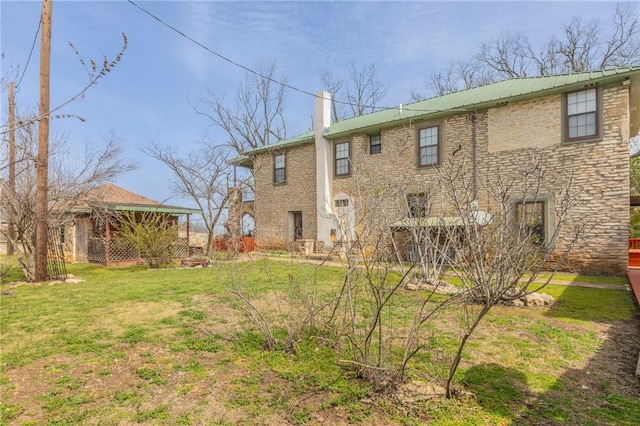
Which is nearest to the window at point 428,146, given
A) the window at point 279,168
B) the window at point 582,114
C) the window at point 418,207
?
the window at point 582,114

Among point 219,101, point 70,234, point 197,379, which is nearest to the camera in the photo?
point 197,379

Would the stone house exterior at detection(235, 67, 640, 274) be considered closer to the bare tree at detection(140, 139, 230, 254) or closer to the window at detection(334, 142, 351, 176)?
the window at detection(334, 142, 351, 176)

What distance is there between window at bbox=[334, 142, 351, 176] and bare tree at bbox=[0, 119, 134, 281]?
28.9ft

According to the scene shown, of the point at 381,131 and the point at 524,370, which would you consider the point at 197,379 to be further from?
the point at 381,131

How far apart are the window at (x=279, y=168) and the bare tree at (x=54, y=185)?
8000 millimetres

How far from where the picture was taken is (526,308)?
6.48 m

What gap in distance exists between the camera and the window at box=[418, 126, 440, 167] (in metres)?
13.6

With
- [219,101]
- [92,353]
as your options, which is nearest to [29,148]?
[92,353]

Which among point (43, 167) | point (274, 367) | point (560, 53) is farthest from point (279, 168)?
point (560, 53)

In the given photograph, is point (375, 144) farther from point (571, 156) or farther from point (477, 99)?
point (571, 156)

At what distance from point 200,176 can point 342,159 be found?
685 centimetres

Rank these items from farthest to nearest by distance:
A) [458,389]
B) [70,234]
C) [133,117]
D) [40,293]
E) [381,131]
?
[70,234] → [381,131] → [133,117] → [40,293] → [458,389]

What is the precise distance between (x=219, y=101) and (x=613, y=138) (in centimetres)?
2669

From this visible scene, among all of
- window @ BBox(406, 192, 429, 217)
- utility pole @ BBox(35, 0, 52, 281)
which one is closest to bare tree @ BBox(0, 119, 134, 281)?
utility pole @ BBox(35, 0, 52, 281)
